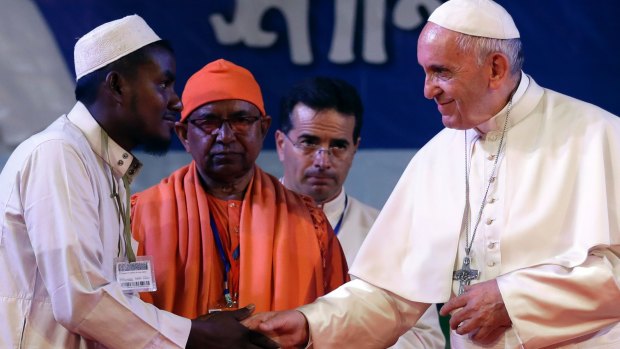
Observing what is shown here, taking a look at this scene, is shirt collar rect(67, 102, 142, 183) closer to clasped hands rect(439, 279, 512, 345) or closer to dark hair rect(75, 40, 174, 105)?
dark hair rect(75, 40, 174, 105)

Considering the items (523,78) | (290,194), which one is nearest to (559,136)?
(523,78)

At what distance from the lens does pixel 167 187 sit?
4.81 metres

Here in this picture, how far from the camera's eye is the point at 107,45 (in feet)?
13.4

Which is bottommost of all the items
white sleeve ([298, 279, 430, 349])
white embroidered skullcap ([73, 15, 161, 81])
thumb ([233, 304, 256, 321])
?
white sleeve ([298, 279, 430, 349])

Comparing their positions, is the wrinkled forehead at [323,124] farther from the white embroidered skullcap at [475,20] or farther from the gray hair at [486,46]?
the gray hair at [486,46]

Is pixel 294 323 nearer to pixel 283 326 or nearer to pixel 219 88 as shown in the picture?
pixel 283 326

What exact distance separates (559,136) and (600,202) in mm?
361

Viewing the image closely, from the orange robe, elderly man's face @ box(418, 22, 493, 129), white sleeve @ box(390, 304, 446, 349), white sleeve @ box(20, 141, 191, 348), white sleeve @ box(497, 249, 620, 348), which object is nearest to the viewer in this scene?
white sleeve @ box(20, 141, 191, 348)

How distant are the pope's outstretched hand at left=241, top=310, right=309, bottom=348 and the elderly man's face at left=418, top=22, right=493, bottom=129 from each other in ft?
3.23

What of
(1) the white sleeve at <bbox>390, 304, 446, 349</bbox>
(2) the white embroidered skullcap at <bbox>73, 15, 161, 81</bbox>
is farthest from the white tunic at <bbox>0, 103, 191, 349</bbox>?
(1) the white sleeve at <bbox>390, 304, 446, 349</bbox>

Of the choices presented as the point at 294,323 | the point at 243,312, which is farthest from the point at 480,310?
the point at 243,312

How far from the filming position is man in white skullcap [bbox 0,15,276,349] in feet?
12.0

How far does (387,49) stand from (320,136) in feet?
2.29

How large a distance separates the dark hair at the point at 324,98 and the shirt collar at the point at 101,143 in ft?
6.09
